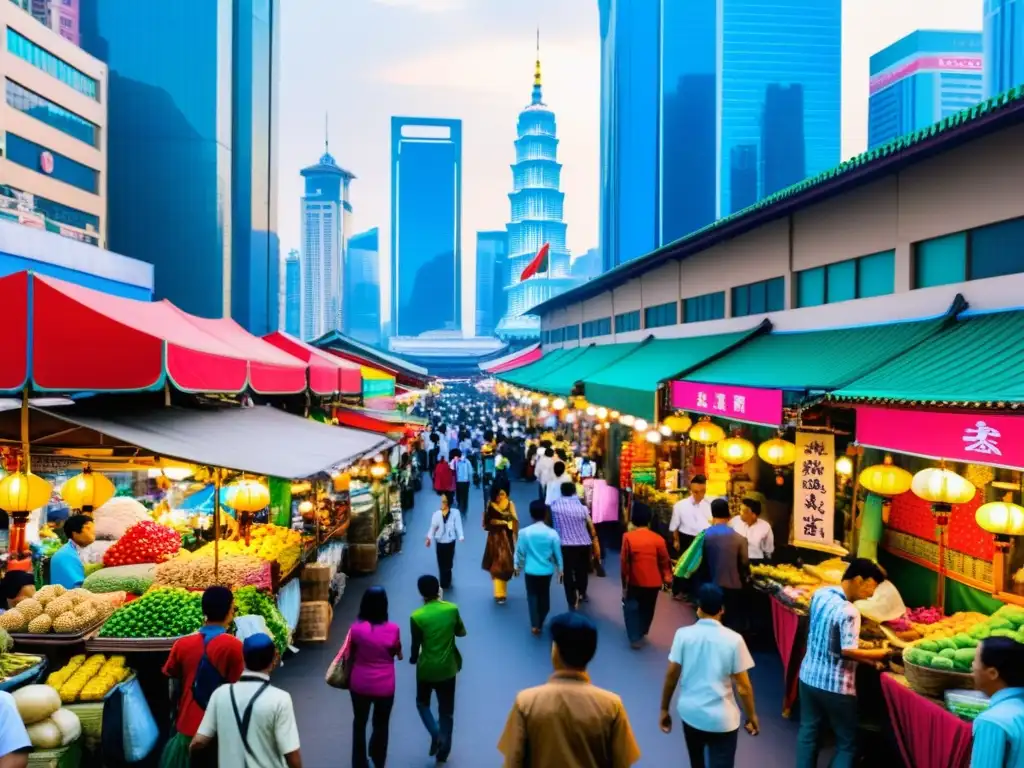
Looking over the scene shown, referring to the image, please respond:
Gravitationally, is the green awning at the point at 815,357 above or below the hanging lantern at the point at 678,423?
above

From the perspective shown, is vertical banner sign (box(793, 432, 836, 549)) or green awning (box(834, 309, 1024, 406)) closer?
green awning (box(834, 309, 1024, 406))

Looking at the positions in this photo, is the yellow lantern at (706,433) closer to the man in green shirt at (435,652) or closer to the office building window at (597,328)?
the man in green shirt at (435,652)

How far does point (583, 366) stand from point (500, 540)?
12.5m

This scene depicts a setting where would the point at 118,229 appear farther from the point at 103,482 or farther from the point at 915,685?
the point at 915,685

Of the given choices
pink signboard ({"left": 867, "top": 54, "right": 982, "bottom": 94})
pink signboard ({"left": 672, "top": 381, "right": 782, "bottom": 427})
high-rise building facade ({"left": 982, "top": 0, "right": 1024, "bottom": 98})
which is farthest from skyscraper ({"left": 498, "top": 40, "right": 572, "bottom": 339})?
pink signboard ({"left": 672, "top": 381, "right": 782, "bottom": 427})

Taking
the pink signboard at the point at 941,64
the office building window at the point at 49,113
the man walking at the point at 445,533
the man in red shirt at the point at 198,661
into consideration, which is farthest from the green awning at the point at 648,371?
the pink signboard at the point at 941,64

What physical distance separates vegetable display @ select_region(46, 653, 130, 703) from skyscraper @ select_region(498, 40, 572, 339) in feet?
363

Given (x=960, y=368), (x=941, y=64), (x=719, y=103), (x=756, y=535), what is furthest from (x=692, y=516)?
(x=941, y=64)

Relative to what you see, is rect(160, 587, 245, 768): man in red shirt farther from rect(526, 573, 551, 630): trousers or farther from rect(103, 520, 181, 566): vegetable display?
rect(526, 573, 551, 630): trousers

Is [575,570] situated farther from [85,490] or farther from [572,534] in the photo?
[85,490]

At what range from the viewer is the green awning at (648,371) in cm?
1274

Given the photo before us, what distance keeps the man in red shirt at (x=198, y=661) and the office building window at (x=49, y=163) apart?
4077 cm

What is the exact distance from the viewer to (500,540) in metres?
10.2

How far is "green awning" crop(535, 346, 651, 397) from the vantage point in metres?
19.5
